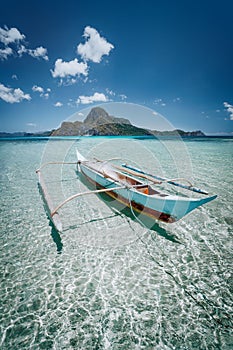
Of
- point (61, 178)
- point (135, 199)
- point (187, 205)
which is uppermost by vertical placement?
point (187, 205)

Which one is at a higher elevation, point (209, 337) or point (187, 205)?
point (187, 205)

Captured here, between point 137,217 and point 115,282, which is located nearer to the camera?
point 115,282

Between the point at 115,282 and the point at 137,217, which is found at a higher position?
the point at 137,217

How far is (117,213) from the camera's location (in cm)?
647

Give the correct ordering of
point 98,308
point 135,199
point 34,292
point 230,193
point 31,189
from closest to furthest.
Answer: point 98,308, point 34,292, point 135,199, point 230,193, point 31,189

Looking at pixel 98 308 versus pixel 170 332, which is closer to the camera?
pixel 170 332

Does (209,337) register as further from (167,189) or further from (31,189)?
(31,189)

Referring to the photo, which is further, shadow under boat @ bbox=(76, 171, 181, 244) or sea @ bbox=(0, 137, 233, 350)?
shadow under boat @ bbox=(76, 171, 181, 244)

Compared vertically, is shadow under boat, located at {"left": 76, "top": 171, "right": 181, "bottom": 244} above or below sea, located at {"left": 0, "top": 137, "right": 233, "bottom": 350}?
above

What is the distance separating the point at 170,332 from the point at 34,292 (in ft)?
8.53

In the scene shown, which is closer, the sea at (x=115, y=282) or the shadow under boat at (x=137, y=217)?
the sea at (x=115, y=282)

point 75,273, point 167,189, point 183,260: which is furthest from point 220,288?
point 167,189

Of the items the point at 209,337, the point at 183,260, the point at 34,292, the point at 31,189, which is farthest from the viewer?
the point at 31,189

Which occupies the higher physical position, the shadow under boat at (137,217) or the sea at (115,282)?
the shadow under boat at (137,217)
